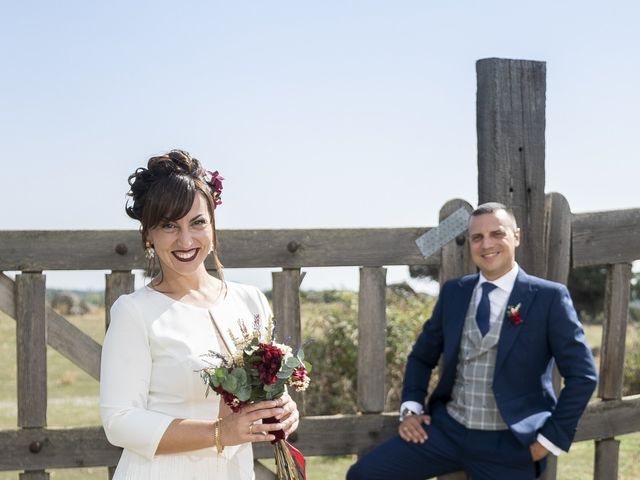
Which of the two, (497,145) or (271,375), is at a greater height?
(497,145)

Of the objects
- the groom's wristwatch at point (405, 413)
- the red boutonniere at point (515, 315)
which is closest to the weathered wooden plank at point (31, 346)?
the groom's wristwatch at point (405, 413)

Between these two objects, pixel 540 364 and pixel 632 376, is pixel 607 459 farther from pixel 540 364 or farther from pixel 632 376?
pixel 632 376

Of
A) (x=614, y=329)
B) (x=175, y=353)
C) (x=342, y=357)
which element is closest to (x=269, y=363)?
(x=175, y=353)

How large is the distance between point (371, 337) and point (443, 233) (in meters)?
0.69

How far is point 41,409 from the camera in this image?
4.45 meters

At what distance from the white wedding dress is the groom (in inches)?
61.2

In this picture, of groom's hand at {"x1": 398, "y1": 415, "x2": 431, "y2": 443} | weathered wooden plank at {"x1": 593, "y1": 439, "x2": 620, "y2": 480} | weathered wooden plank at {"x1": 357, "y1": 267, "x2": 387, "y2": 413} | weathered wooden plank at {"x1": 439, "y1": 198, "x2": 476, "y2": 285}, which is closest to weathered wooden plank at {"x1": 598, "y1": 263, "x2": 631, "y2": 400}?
weathered wooden plank at {"x1": 593, "y1": 439, "x2": 620, "y2": 480}

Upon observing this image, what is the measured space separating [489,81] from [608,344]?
172 centimetres

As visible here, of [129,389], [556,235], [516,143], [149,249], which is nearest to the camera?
[129,389]

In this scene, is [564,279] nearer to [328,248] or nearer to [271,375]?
[328,248]

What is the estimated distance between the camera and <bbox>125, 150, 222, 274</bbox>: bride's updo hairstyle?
116 inches

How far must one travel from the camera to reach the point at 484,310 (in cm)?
433

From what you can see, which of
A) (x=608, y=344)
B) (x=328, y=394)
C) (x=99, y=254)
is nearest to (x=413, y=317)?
(x=328, y=394)

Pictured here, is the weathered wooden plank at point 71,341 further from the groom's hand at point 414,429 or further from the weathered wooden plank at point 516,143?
the weathered wooden plank at point 516,143
